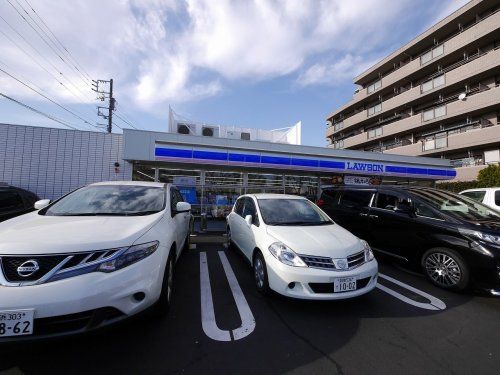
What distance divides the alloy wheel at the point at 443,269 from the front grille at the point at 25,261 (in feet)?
17.4

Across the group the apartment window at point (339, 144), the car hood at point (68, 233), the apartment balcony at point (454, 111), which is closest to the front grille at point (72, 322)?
the car hood at point (68, 233)

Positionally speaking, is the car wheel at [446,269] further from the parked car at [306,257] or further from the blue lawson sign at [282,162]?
the blue lawson sign at [282,162]

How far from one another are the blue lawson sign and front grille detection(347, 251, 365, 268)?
7426mm

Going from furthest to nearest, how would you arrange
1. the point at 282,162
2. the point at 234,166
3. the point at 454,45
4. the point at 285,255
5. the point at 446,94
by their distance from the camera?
the point at 446,94
the point at 454,45
the point at 282,162
the point at 234,166
the point at 285,255

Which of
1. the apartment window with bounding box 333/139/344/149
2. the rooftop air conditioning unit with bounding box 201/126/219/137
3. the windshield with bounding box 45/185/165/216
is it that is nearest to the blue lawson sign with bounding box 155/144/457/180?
the windshield with bounding box 45/185/165/216

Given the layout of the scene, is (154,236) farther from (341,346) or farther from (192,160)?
(192,160)

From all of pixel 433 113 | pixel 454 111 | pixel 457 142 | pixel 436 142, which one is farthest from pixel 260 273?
pixel 433 113

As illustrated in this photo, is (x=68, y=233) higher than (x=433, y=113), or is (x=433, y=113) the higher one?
(x=433, y=113)

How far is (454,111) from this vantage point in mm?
25688

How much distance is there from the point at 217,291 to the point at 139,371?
196 centimetres

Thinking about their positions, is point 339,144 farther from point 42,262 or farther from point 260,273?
point 42,262

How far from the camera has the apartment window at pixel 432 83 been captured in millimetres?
27256

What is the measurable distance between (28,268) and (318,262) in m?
3.02

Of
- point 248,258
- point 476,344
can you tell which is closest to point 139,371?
point 248,258
